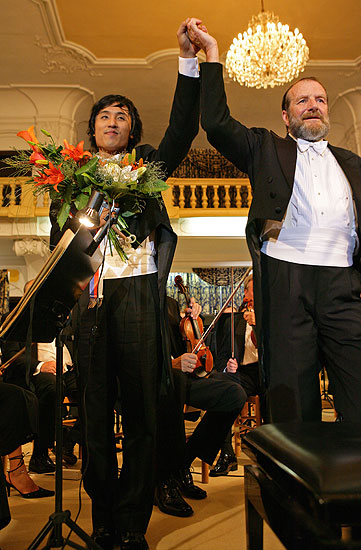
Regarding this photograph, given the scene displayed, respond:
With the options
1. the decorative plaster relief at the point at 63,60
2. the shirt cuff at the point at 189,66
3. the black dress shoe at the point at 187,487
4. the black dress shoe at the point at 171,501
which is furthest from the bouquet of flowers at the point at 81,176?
the decorative plaster relief at the point at 63,60

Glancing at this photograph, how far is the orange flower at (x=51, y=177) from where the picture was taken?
1591mm

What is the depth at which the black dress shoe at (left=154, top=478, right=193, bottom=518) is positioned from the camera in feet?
7.04

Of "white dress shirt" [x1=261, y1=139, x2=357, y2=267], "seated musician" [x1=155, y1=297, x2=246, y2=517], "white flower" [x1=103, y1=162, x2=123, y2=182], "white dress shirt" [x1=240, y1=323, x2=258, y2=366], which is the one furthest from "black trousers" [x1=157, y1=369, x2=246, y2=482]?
"white flower" [x1=103, y1=162, x2=123, y2=182]

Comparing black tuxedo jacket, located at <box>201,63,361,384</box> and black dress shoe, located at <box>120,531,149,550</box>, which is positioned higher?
black tuxedo jacket, located at <box>201,63,361,384</box>

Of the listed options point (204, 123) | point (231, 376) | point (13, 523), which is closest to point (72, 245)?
point (204, 123)

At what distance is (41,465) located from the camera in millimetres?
3129

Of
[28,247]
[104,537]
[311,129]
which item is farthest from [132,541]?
[28,247]

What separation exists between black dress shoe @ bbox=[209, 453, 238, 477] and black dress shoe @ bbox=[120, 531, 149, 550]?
134 cm

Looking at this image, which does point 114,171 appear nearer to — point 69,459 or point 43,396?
point 43,396

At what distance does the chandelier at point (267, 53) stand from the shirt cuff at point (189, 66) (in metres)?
4.93

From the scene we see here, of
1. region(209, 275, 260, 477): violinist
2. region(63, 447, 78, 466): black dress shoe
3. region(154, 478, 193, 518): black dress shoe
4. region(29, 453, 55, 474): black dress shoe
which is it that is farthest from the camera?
region(209, 275, 260, 477): violinist

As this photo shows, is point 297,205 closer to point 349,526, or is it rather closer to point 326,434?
point 326,434

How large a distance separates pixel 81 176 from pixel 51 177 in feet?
0.32

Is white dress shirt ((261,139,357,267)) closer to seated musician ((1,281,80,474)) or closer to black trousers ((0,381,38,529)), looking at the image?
black trousers ((0,381,38,529))
